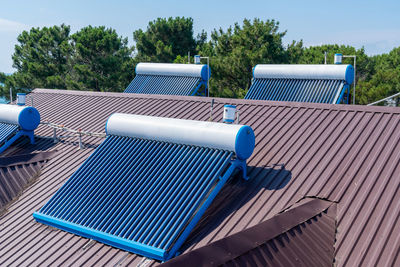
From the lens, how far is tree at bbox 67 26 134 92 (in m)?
33.7

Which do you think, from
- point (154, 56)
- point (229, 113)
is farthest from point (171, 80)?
point (154, 56)

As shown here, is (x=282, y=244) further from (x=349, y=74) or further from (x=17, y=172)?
(x=349, y=74)

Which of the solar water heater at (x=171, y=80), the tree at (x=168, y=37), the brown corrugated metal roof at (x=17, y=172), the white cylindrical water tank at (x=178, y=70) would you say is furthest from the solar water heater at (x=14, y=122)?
the tree at (x=168, y=37)

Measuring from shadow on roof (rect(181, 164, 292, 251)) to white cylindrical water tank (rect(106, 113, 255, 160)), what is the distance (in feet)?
1.93

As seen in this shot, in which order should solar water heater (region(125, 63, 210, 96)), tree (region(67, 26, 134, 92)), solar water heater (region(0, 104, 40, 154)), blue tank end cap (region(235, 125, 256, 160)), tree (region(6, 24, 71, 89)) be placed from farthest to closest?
tree (region(6, 24, 71, 89)) → tree (region(67, 26, 134, 92)) → solar water heater (region(125, 63, 210, 96)) → solar water heater (region(0, 104, 40, 154)) → blue tank end cap (region(235, 125, 256, 160))

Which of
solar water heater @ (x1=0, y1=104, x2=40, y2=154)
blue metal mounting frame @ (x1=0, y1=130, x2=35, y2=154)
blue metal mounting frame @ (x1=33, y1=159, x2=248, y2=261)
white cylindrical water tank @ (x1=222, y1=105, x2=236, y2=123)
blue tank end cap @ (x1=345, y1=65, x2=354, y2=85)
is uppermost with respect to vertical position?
blue tank end cap @ (x1=345, y1=65, x2=354, y2=85)

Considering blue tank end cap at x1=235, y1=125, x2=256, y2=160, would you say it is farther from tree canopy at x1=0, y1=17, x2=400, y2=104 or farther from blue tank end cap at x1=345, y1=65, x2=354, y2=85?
tree canopy at x1=0, y1=17, x2=400, y2=104

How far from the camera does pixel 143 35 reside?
41438mm

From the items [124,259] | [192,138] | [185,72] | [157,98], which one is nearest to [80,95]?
[157,98]

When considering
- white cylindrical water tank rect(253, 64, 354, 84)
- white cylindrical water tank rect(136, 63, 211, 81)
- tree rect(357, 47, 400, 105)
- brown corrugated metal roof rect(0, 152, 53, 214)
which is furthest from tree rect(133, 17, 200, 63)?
brown corrugated metal roof rect(0, 152, 53, 214)

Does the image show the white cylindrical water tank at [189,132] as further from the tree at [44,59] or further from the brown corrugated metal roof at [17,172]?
the tree at [44,59]

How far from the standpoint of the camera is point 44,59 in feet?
131

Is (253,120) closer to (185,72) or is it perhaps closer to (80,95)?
(80,95)

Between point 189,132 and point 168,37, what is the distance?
3832 centimetres
